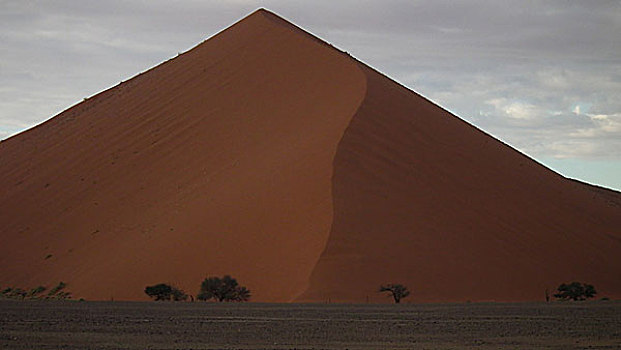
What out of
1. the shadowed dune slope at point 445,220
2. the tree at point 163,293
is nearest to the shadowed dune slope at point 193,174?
the tree at point 163,293

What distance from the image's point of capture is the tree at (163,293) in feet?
109

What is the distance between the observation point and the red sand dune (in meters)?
35.2

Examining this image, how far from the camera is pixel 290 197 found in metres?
37.6

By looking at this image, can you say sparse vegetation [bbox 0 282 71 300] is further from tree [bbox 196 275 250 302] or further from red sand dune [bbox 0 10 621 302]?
tree [bbox 196 275 250 302]

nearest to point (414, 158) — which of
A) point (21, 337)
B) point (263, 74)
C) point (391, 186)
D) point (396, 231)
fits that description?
point (391, 186)

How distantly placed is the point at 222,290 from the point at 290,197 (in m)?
5.91

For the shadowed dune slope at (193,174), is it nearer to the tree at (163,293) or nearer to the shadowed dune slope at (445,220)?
the tree at (163,293)

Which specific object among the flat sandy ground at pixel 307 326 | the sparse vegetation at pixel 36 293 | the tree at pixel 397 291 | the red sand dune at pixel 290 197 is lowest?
the flat sandy ground at pixel 307 326

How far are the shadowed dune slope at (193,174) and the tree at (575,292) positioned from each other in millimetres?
7904

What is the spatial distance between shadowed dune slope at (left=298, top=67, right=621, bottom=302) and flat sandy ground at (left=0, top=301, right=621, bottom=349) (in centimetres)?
486

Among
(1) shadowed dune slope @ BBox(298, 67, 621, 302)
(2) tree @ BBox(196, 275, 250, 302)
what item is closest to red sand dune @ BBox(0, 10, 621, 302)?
(1) shadowed dune slope @ BBox(298, 67, 621, 302)

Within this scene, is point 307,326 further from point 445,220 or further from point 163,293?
point 445,220

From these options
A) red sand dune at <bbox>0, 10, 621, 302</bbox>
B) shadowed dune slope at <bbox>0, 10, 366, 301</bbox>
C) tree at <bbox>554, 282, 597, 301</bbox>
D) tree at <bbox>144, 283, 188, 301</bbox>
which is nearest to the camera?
tree at <bbox>144, 283, 188, 301</bbox>

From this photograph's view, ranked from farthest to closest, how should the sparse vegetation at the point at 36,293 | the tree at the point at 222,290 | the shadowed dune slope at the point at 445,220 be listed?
the sparse vegetation at the point at 36,293 → the shadowed dune slope at the point at 445,220 → the tree at the point at 222,290
